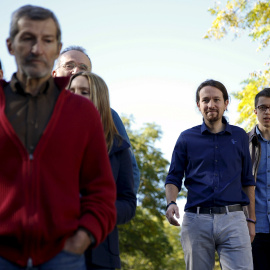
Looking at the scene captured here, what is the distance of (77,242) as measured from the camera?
260cm

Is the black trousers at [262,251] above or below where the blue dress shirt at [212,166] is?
below

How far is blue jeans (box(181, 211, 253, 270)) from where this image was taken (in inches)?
226

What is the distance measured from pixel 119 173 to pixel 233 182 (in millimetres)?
2473

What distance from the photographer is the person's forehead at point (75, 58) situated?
18.0ft

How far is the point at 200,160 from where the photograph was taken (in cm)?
611

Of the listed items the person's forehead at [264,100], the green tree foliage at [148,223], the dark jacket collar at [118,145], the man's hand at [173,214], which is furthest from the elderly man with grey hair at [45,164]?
the green tree foliage at [148,223]

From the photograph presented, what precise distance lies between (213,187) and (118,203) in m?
2.49


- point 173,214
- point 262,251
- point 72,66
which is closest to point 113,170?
point 72,66

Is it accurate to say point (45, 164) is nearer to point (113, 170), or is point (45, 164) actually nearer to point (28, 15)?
point (28, 15)

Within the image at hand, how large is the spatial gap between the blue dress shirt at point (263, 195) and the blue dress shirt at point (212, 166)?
2.38 ft

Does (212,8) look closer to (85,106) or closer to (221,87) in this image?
(221,87)

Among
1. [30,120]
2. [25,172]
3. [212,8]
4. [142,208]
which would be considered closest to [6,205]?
[25,172]

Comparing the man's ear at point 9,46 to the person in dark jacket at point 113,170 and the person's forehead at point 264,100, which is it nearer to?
the person in dark jacket at point 113,170

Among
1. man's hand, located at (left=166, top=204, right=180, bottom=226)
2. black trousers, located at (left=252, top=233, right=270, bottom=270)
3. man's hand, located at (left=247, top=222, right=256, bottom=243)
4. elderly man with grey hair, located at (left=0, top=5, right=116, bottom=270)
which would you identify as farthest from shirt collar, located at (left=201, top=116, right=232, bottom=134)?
elderly man with grey hair, located at (left=0, top=5, right=116, bottom=270)
